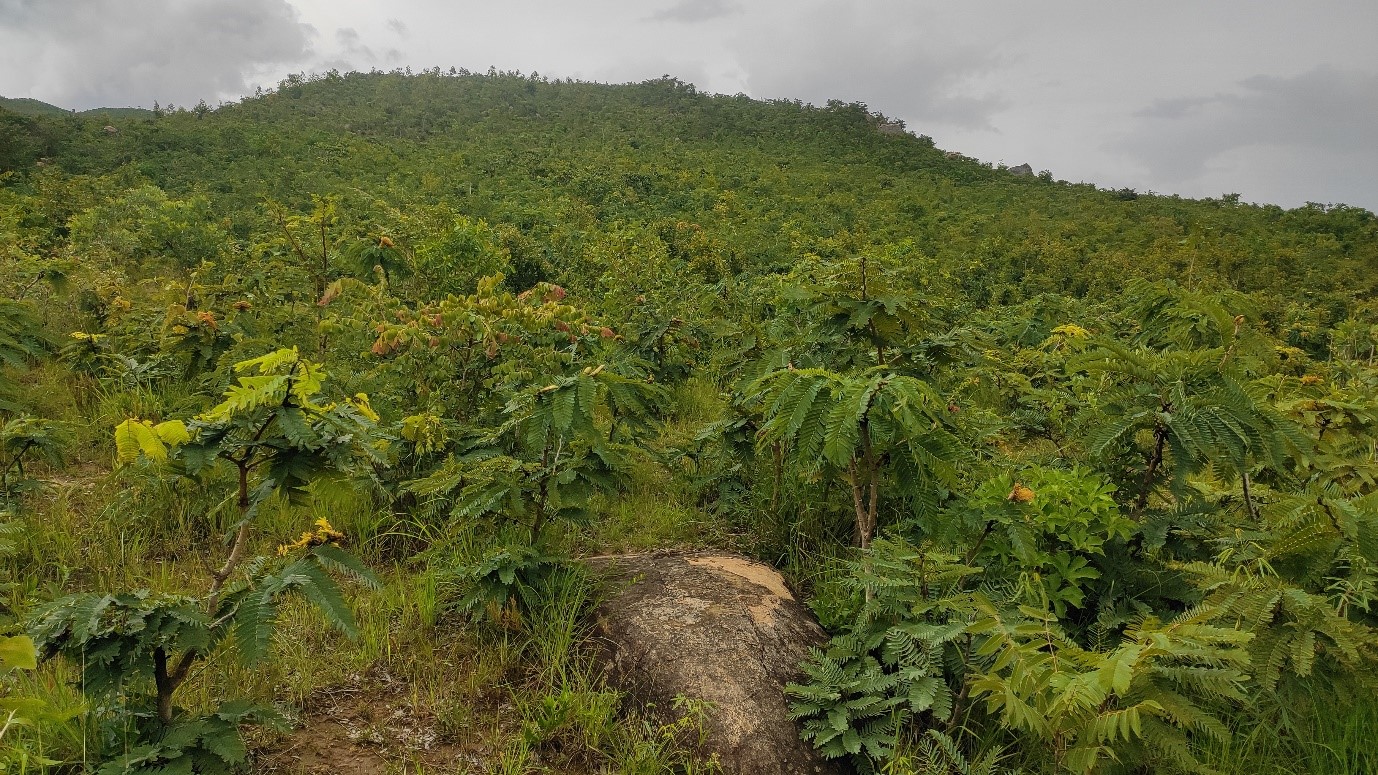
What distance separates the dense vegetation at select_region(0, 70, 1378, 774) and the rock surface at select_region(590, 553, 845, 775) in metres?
0.10

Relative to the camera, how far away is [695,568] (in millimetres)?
2893

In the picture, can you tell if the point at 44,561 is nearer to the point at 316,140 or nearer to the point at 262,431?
the point at 262,431

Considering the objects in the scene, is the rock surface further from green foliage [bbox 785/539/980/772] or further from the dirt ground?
the dirt ground

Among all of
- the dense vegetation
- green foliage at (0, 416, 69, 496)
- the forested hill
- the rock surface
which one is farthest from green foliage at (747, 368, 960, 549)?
green foliage at (0, 416, 69, 496)

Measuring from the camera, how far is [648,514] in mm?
3523

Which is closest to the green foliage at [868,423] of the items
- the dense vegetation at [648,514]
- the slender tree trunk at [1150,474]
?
the dense vegetation at [648,514]

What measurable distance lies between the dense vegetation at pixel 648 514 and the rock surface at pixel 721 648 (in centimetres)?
10

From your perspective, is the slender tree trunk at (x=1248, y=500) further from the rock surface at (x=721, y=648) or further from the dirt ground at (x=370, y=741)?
the dirt ground at (x=370, y=741)

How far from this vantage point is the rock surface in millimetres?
2129

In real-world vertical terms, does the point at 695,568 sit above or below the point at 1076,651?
below

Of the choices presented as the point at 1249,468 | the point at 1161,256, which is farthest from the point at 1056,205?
the point at 1249,468

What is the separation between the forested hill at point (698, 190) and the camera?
13703 millimetres

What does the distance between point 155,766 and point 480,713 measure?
856 millimetres

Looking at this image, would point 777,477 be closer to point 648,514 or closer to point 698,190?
point 648,514
